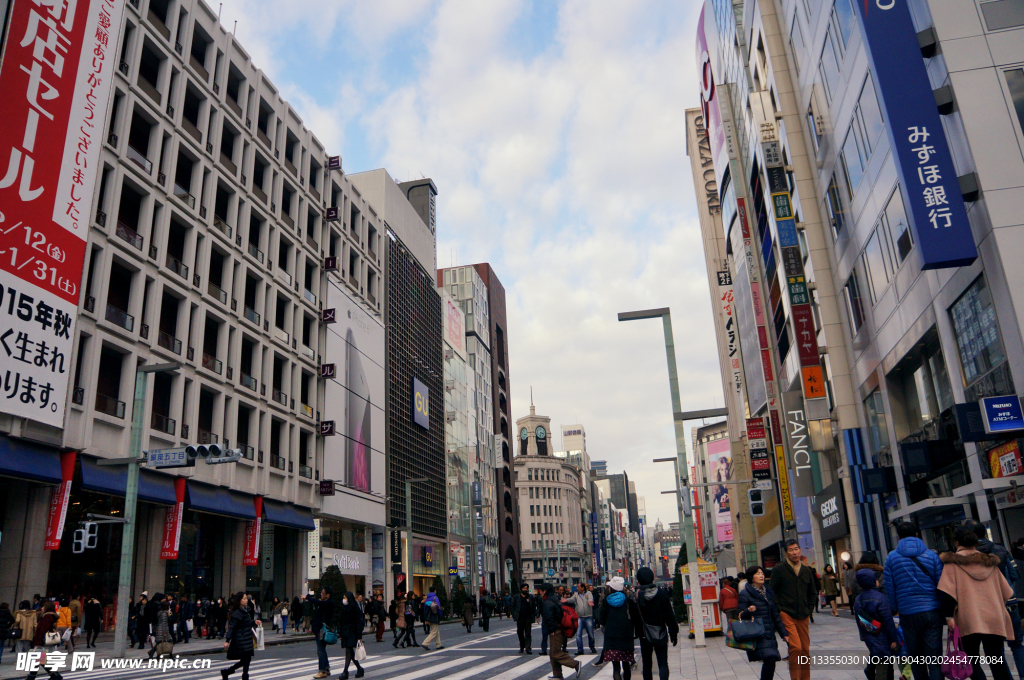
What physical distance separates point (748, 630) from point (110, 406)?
25351 mm

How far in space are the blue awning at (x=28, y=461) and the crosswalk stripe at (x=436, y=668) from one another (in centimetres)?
1432

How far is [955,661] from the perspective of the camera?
7000 mm

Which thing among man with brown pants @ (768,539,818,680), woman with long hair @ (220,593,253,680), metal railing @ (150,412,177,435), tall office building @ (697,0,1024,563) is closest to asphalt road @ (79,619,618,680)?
woman with long hair @ (220,593,253,680)

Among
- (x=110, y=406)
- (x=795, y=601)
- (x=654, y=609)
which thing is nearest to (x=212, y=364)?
(x=110, y=406)

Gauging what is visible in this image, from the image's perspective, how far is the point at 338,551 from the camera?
44.6 metres

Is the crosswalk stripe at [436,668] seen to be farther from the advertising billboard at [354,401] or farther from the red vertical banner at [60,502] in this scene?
the advertising billboard at [354,401]

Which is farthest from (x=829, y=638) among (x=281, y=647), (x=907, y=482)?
(x=281, y=647)

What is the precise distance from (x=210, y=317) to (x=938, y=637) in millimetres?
33117

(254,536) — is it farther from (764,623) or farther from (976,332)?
(764,623)

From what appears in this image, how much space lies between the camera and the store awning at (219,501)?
1203 inches

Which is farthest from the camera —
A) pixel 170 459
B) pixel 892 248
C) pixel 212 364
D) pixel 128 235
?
pixel 212 364

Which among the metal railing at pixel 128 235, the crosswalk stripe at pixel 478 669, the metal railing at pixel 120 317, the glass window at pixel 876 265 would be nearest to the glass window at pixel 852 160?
the glass window at pixel 876 265

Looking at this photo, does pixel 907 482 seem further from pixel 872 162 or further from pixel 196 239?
pixel 196 239

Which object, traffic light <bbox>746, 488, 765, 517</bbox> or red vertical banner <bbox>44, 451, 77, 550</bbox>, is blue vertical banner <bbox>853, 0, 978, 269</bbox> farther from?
red vertical banner <bbox>44, 451, 77, 550</bbox>
